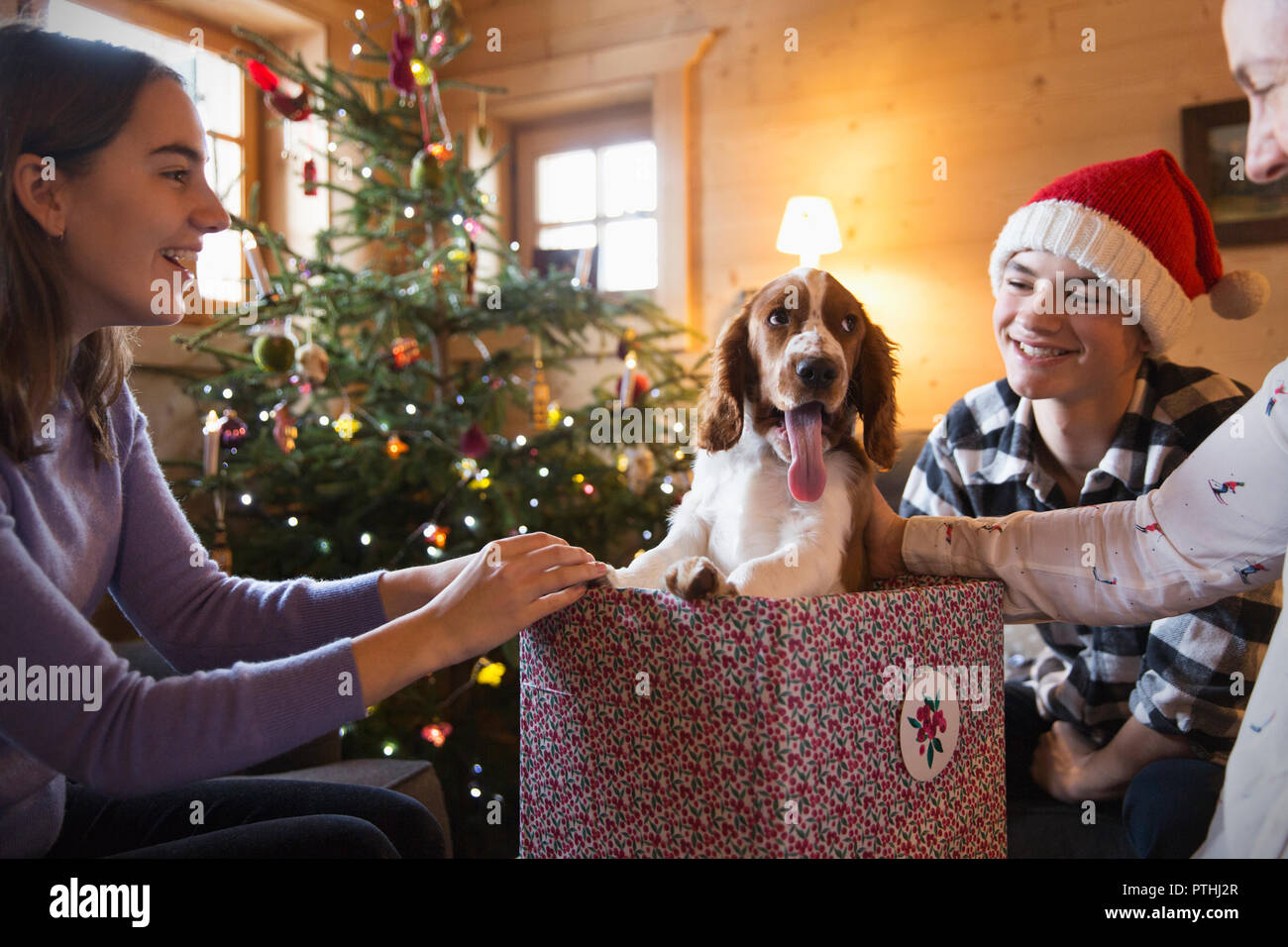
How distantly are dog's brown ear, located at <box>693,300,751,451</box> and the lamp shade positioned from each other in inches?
77.5

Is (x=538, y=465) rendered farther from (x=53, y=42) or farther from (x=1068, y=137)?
(x=1068, y=137)

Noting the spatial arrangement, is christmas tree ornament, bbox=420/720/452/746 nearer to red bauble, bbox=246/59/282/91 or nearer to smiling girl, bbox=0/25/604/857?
smiling girl, bbox=0/25/604/857

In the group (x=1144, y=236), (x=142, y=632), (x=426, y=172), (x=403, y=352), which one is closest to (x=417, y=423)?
(x=403, y=352)

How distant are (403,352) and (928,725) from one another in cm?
220

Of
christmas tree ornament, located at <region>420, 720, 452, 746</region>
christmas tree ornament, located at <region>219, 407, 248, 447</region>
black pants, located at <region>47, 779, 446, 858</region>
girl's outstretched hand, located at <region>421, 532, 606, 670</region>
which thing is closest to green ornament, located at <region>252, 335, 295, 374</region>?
christmas tree ornament, located at <region>219, 407, 248, 447</region>

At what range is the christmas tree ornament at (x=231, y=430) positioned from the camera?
8.60 ft

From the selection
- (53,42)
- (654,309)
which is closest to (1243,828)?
(53,42)

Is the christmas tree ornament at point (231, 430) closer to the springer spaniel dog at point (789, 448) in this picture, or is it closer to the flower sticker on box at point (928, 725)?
the springer spaniel dog at point (789, 448)

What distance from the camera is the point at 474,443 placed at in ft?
7.83

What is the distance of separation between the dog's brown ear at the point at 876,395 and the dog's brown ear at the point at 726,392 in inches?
6.1

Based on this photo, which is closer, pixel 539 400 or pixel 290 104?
pixel 290 104

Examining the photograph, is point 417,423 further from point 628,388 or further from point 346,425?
point 628,388

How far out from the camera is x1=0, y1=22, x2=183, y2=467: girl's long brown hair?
34.8 inches

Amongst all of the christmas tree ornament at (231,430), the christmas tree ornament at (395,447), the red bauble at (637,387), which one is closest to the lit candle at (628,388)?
the red bauble at (637,387)
